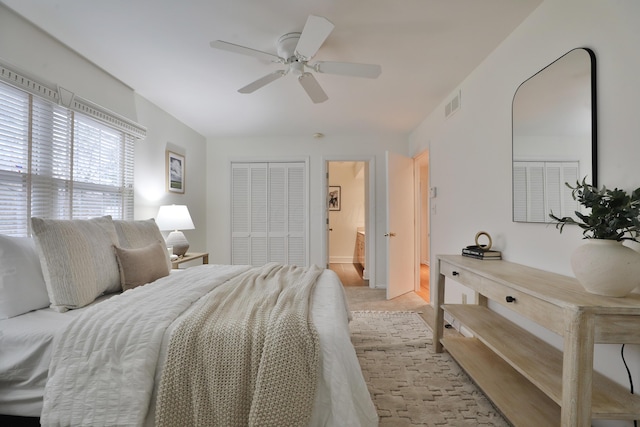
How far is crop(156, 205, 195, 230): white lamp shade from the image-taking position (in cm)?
315

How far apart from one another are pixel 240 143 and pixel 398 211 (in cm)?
276

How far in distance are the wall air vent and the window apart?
3.32 m

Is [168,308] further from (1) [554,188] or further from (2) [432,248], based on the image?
(2) [432,248]

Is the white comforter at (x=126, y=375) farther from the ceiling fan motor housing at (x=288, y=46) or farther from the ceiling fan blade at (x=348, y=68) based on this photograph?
the ceiling fan motor housing at (x=288, y=46)

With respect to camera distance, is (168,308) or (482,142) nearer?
(168,308)

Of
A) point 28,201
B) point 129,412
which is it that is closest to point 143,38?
point 28,201

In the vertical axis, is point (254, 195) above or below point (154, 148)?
below

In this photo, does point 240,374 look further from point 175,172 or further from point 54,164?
point 175,172

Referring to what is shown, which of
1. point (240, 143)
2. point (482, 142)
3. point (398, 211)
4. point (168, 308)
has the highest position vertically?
point (240, 143)

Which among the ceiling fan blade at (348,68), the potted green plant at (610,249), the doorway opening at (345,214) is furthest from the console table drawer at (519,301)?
the doorway opening at (345,214)

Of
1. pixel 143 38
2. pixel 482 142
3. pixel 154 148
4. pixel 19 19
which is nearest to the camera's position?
pixel 19 19

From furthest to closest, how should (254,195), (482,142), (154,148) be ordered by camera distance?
(254,195)
(154,148)
(482,142)

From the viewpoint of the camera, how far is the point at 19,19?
6.18 feet

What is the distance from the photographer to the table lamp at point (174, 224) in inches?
123
